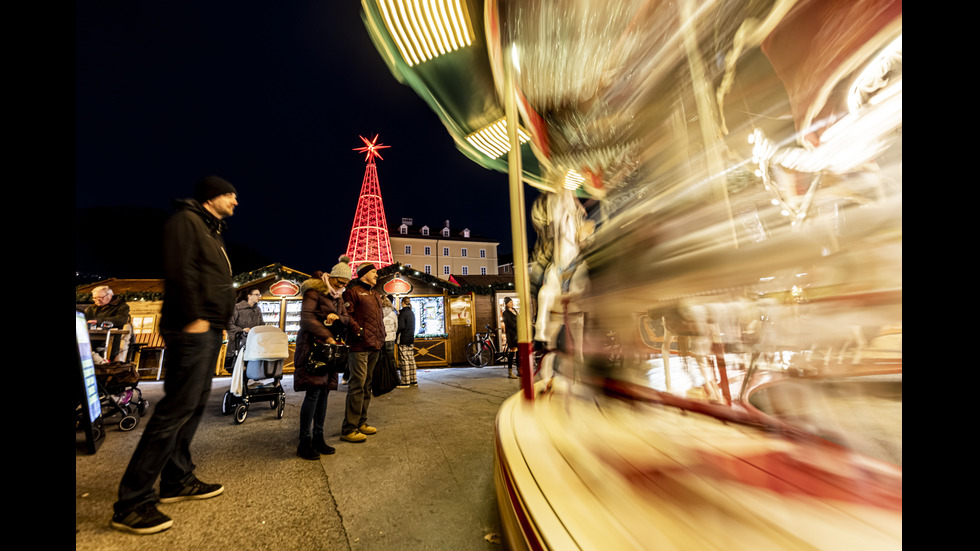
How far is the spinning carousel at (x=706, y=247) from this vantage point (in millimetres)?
1408

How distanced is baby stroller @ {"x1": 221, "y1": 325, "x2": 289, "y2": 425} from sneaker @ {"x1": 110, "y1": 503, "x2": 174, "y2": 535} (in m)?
2.65

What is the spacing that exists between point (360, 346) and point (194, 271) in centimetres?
166

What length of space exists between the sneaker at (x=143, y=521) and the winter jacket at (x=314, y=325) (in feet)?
3.92

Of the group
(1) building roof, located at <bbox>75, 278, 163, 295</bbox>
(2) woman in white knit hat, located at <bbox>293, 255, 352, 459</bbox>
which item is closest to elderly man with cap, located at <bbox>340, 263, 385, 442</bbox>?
(2) woman in white knit hat, located at <bbox>293, 255, 352, 459</bbox>

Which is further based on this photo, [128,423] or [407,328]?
[407,328]

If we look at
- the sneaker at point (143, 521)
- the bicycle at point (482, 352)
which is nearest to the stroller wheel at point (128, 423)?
the sneaker at point (143, 521)

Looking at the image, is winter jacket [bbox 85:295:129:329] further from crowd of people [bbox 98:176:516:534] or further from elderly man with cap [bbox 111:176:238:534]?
elderly man with cap [bbox 111:176:238:534]

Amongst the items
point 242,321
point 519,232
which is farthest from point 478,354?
point 519,232

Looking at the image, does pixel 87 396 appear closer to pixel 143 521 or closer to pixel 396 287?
pixel 143 521

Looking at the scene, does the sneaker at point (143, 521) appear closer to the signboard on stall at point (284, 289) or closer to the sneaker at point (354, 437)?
the sneaker at point (354, 437)

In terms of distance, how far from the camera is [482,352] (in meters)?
11.9

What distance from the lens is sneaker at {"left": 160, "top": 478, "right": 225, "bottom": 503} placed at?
7.69ft
